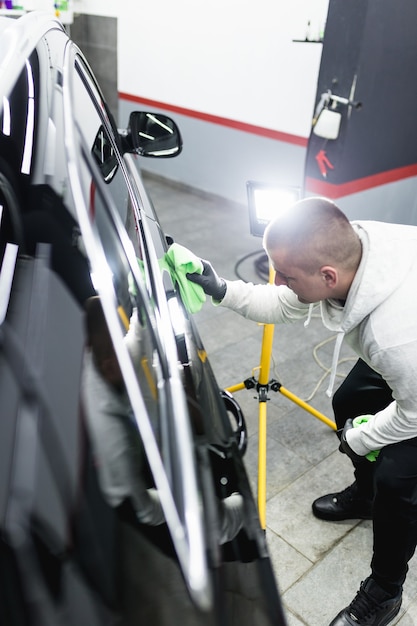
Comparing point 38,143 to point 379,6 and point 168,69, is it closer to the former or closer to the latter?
point 379,6

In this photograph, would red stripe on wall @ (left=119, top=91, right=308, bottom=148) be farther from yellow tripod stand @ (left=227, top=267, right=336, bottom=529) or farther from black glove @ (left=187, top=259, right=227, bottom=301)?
black glove @ (left=187, top=259, right=227, bottom=301)

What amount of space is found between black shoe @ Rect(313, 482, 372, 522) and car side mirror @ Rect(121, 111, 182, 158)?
149cm

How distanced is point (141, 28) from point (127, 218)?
4.98 m

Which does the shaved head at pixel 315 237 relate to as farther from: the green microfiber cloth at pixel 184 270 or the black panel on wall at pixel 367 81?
the black panel on wall at pixel 367 81

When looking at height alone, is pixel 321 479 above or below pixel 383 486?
below

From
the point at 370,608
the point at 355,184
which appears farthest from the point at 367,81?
the point at 370,608

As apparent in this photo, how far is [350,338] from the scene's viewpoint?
1.65 meters

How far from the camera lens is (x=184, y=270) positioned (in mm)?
1679

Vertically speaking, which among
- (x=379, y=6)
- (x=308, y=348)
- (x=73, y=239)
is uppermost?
(x=379, y=6)

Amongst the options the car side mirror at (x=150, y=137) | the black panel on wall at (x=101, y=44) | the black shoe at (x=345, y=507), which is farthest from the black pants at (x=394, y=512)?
the black panel on wall at (x=101, y=44)

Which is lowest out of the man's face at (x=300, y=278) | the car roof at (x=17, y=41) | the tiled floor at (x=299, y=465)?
the tiled floor at (x=299, y=465)

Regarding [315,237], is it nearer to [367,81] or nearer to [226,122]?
[367,81]

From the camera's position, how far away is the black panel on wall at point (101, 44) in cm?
598

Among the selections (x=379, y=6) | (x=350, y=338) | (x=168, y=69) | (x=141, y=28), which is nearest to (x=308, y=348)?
(x=350, y=338)
